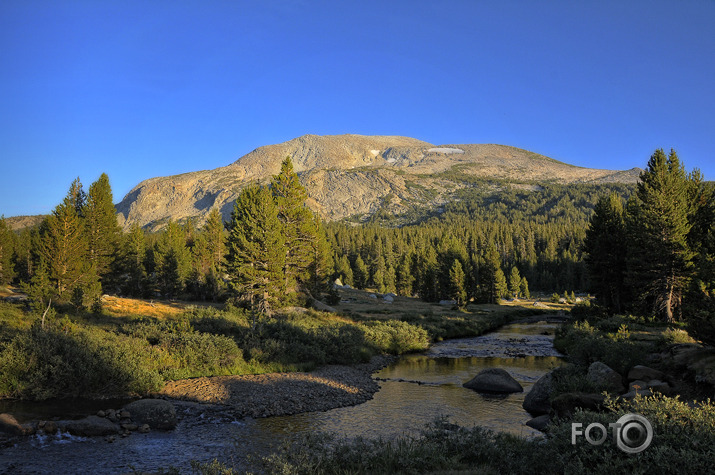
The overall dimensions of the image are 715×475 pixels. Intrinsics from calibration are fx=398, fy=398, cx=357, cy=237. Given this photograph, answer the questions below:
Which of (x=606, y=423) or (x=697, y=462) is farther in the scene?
(x=606, y=423)

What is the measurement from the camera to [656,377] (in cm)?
1753

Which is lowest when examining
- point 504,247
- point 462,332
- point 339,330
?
point 462,332

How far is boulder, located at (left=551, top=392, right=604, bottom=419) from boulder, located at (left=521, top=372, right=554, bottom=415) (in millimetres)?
2390

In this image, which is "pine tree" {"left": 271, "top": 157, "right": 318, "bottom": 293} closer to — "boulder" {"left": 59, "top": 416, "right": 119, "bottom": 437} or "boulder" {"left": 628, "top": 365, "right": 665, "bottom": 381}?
"boulder" {"left": 59, "top": 416, "right": 119, "bottom": 437}

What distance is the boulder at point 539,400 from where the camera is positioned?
18312 millimetres

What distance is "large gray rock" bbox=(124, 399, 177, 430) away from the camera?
15312mm

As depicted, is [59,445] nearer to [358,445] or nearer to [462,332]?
[358,445]

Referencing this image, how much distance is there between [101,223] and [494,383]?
160 ft

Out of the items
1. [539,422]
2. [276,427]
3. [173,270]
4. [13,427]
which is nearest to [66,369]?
[13,427]

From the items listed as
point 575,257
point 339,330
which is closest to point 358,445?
point 339,330

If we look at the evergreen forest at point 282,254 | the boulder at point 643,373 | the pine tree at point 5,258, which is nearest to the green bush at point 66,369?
the evergreen forest at point 282,254

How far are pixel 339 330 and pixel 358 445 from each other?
23842 mm

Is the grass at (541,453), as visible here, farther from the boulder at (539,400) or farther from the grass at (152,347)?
the grass at (152,347)

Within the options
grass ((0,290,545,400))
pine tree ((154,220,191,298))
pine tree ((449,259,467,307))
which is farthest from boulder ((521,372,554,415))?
pine tree ((154,220,191,298))
